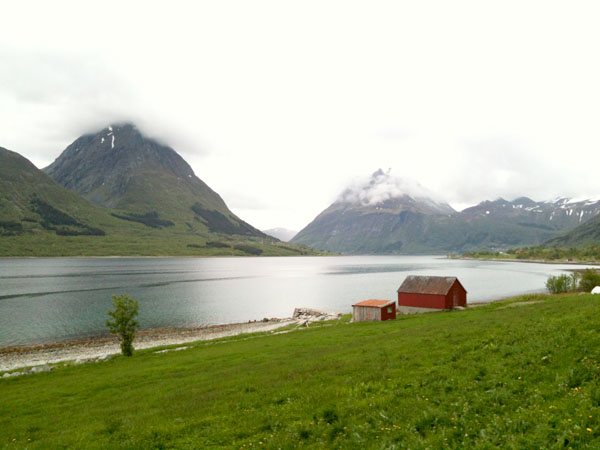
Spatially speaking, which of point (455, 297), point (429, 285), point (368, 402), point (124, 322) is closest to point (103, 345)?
point (124, 322)

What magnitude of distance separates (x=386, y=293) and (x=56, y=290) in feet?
376

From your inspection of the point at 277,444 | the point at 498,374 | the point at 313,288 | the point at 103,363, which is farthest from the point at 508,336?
the point at 313,288

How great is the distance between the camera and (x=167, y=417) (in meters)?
15.8

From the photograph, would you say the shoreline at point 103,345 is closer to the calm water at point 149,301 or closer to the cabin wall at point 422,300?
the calm water at point 149,301

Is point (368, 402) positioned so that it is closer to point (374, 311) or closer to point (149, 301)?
point (374, 311)

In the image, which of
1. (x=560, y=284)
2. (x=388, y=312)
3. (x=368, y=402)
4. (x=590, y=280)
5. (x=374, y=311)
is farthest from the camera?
(x=560, y=284)

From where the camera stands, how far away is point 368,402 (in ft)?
44.3

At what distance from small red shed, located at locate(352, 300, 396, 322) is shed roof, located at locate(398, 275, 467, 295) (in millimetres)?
7948

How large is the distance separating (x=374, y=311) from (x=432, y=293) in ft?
44.4

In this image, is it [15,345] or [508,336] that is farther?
[15,345]

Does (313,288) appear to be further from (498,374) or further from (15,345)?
(498,374)

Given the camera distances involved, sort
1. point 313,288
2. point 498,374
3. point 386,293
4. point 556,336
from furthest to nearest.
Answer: point 313,288, point 386,293, point 556,336, point 498,374

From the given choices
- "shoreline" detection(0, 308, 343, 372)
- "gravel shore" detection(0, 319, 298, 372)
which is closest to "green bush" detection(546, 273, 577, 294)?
"shoreline" detection(0, 308, 343, 372)

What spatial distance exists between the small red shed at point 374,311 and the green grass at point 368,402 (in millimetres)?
28090
